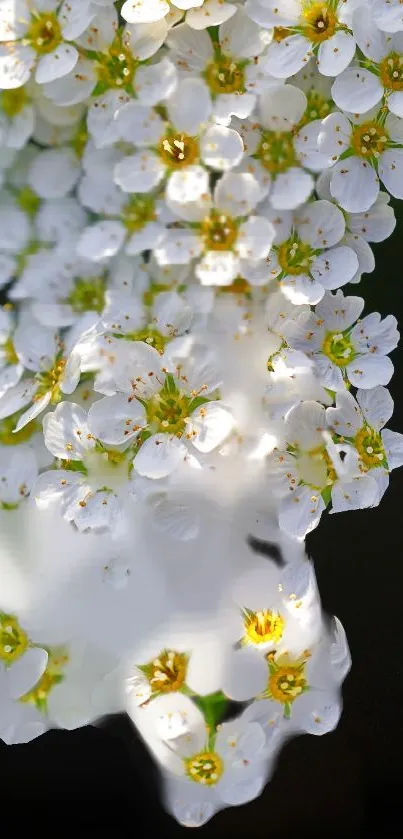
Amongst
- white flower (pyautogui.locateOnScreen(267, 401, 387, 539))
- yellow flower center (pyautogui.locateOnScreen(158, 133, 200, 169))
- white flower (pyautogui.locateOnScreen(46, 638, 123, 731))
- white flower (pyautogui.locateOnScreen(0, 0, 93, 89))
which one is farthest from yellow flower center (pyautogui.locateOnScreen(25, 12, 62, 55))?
white flower (pyautogui.locateOnScreen(46, 638, 123, 731))

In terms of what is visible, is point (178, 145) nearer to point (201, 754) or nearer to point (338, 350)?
point (338, 350)

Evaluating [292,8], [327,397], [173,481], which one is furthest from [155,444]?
[292,8]

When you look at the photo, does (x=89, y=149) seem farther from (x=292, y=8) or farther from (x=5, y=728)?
(x=5, y=728)

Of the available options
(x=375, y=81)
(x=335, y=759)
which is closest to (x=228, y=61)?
(x=375, y=81)

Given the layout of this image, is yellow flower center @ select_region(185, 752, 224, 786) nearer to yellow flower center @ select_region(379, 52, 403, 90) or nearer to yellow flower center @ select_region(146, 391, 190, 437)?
yellow flower center @ select_region(146, 391, 190, 437)

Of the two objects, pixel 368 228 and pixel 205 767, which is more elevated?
pixel 368 228

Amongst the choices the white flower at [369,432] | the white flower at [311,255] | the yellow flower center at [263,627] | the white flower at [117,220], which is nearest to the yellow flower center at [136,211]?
the white flower at [117,220]
